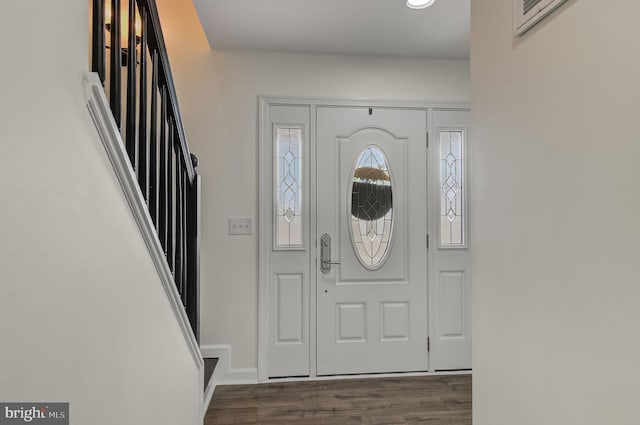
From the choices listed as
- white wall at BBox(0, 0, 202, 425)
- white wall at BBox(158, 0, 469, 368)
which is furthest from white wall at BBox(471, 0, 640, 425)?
white wall at BBox(158, 0, 469, 368)

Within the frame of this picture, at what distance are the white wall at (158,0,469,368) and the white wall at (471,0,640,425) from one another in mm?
1768

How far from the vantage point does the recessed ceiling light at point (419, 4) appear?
2215 millimetres

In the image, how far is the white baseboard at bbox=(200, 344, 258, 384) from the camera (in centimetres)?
282

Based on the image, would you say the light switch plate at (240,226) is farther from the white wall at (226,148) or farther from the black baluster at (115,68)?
the black baluster at (115,68)

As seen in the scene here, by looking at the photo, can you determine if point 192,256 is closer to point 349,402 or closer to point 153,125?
point 153,125

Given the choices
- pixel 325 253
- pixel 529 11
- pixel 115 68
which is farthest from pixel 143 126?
pixel 325 253

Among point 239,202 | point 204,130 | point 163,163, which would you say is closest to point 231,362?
point 239,202

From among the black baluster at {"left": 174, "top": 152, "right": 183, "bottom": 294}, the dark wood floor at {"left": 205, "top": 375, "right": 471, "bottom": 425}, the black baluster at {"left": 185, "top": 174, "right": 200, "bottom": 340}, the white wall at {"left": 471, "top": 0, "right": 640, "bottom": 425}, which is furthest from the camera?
the dark wood floor at {"left": 205, "top": 375, "right": 471, "bottom": 425}

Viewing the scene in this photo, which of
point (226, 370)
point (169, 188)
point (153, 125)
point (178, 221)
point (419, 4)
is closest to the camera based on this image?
point (153, 125)

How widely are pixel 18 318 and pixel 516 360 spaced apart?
4.35ft

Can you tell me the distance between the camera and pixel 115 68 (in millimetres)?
994

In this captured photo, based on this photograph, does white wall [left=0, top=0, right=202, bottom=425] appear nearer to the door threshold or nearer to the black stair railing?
the black stair railing

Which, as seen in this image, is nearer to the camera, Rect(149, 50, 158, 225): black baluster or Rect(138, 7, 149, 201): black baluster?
Rect(138, 7, 149, 201): black baluster

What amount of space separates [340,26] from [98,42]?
6.28 feet
